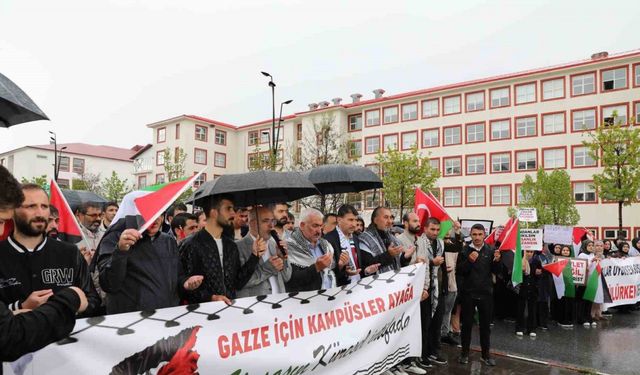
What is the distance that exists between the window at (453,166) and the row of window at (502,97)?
449 cm

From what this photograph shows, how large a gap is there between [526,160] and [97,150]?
67.4m

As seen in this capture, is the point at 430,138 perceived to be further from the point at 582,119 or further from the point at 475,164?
the point at 582,119

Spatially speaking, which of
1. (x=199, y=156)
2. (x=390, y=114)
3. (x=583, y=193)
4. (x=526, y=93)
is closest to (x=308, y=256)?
(x=583, y=193)

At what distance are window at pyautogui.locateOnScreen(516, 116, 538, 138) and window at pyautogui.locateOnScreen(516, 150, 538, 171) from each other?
1609 mm

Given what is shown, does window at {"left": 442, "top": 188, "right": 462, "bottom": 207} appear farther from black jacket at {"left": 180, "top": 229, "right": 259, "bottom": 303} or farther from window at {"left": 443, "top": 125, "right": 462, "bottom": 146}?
black jacket at {"left": 180, "top": 229, "right": 259, "bottom": 303}

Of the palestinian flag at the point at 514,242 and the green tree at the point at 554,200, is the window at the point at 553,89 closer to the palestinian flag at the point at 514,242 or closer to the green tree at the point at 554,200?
the green tree at the point at 554,200

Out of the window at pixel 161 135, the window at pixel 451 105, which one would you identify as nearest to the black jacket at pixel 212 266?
the window at pixel 451 105

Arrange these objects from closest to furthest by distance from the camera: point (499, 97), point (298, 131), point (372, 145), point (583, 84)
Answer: point (583, 84), point (499, 97), point (372, 145), point (298, 131)

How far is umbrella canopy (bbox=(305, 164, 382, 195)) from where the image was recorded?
7395 mm

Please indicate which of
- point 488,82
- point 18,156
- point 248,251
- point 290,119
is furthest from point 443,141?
point 18,156

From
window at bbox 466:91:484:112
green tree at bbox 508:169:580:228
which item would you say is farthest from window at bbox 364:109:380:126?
green tree at bbox 508:169:580:228

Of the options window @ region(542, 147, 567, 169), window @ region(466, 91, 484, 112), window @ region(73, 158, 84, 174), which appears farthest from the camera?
window @ region(73, 158, 84, 174)

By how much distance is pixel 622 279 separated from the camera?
11.8m

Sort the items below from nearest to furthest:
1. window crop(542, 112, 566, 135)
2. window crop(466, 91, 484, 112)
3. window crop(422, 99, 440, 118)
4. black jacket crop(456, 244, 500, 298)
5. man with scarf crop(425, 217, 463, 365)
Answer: man with scarf crop(425, 217, 463, 365) < black jacket crop(456, 244, 500, 298) < window crop(542, 112, 566, 135) < window crop(466, 91, 484, 112) < window crop(422, 99, 440, 118)
